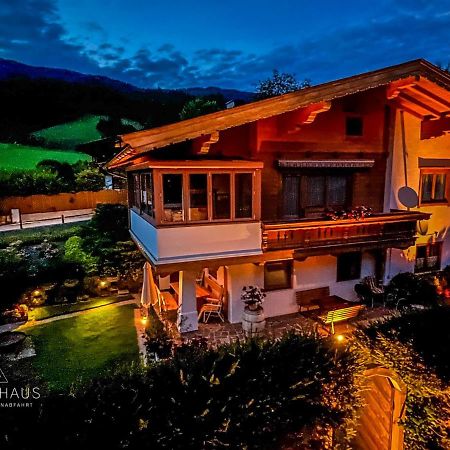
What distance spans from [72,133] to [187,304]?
42958 mm

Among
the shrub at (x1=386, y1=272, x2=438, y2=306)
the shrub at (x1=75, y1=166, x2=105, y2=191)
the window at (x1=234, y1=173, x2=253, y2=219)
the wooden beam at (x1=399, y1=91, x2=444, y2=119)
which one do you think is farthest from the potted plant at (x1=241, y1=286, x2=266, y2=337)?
the shrub at (x1=75, y1=166, x2=105, y2=191)

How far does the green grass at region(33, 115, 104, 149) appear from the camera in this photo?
45844 millimetres

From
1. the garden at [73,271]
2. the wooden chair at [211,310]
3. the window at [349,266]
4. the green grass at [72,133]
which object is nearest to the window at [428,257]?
the window at [349,266]

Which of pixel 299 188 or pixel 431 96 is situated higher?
pixel 431 96

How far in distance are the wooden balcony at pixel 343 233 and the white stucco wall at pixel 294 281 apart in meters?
1.60

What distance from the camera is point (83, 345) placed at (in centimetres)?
1155

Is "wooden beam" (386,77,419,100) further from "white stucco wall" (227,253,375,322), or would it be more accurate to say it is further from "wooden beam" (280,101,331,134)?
"white stucco wall" (227,253,375,322)

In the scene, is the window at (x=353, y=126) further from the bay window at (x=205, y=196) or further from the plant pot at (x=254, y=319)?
the plant pot at (x=254, y=319)

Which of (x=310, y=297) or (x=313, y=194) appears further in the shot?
(x=310, y=297)

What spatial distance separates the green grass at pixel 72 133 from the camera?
45.8 metres

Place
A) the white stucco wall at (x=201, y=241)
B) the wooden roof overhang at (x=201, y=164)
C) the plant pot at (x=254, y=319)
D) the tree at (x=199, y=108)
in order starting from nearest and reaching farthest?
the wooden roof overhang at (x=201, y=164)
the white stucco wall at (x=201, y=241)
the plant pot at (x=254, y=319)
the tree at (x=199, y=108)

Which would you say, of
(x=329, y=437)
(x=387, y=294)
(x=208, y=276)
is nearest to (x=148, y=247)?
(x=208, y=276)

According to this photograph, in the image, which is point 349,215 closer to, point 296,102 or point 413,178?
point 296,102

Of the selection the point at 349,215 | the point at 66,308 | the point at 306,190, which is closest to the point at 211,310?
the point at 306,190
